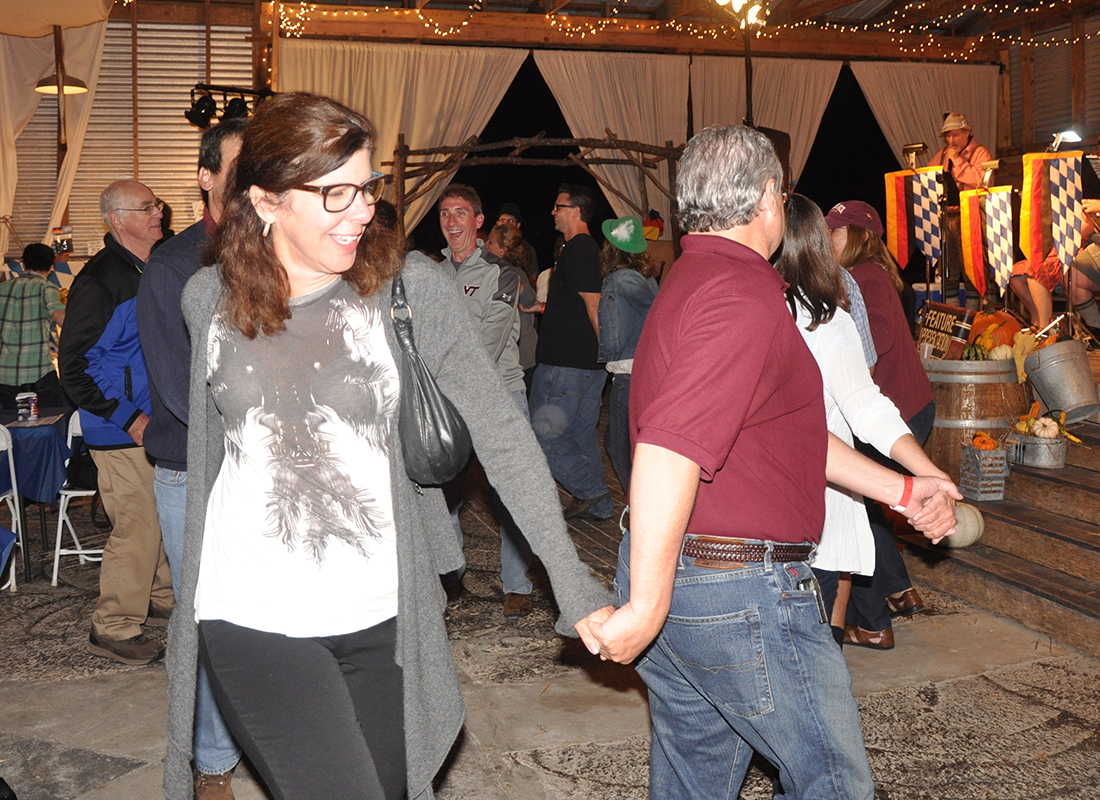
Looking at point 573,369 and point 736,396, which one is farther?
point 573,369

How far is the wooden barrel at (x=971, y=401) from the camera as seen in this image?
231 inches

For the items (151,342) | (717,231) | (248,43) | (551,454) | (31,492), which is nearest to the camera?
(717,231)

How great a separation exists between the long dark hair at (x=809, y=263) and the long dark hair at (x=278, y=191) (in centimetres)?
157

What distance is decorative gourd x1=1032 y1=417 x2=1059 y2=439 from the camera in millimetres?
5709

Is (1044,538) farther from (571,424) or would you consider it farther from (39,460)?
(39,460)

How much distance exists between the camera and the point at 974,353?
5988 mm

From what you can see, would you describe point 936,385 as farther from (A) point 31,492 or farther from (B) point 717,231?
(A) point 31,492

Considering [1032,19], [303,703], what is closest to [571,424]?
[303,703]

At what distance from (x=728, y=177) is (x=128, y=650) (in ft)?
12.0

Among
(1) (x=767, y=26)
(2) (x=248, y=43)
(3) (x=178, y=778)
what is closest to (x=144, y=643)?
(3) (x=178, y=778)

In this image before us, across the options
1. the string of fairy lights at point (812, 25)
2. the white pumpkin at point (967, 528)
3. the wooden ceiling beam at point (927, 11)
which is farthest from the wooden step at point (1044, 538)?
the wooden ceiling beam at point (927, 11)

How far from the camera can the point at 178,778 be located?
78.3 inches

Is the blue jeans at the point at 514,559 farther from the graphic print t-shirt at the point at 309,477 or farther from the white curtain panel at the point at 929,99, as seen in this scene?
the white curtain panel at the point at 929,99

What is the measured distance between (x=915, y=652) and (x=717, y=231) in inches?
120
